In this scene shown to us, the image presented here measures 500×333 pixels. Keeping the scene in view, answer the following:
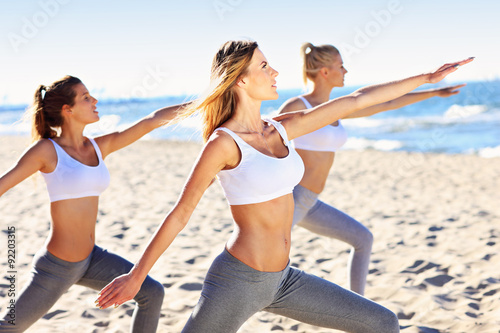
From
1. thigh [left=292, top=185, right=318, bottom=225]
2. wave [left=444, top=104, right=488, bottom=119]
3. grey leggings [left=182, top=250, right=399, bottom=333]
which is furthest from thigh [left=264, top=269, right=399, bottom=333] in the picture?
wave [left=444, top=104, right=488, bottom=119]

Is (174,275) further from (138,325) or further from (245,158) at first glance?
(245,158)

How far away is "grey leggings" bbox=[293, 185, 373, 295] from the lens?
3.75 metres

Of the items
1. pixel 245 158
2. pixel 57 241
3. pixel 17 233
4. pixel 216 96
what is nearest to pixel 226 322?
pixel 245 158

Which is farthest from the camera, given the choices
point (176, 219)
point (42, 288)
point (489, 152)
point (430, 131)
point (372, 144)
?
point (430, 131)

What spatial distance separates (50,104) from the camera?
10.3 feet

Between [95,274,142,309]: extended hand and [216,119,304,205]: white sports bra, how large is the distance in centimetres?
57

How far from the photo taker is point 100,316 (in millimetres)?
4004

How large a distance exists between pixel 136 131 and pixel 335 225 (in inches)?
67.7

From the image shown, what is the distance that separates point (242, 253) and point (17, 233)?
17.5 ft

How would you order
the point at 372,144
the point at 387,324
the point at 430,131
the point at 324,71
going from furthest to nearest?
the point at 430,131
the point at 372,144
the point at 324,71
the point at 387,324

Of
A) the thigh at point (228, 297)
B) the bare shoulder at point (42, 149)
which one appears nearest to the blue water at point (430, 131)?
the bare shoulder at point (42, 149)

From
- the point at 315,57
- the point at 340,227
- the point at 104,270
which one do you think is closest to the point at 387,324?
the point at 340,227

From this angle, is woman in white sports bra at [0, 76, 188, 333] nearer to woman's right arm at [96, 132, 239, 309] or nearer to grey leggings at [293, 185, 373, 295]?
woman's right arm at [96, 132, 239, 309]

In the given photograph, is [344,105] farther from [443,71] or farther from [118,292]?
[118,292]
